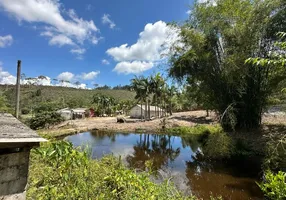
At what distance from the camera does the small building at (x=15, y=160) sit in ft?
7.89

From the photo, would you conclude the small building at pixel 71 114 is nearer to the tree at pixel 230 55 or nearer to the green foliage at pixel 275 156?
the tree at pixel 230 55

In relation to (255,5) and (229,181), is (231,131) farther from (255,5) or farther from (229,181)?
(255,5)

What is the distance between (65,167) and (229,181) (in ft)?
18.7

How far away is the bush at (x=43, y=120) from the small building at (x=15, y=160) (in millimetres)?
18725

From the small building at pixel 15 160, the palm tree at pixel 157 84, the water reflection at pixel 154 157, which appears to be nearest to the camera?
the small building at pixel 15 160

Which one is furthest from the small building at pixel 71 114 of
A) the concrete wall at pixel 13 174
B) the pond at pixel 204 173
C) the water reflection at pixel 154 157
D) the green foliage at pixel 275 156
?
the concrete wall at pixel 13 174

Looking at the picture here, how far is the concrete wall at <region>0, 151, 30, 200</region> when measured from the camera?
8.23 feet

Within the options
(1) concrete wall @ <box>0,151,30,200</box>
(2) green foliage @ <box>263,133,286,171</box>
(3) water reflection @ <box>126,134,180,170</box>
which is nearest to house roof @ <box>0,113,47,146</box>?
(1) concrete wall @ <box>0,151,30,200</box>

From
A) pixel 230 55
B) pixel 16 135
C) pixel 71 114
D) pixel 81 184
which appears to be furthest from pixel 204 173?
pixel 71 114

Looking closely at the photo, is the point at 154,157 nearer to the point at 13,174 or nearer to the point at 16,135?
the point at 13,174

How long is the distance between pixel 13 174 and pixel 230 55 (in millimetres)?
8962

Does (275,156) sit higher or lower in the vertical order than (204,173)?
higher

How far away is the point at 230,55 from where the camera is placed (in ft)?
30.3

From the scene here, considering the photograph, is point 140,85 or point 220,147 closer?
point 220,147
